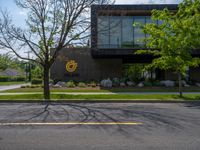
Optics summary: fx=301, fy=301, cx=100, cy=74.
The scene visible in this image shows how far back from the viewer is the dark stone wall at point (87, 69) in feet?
118

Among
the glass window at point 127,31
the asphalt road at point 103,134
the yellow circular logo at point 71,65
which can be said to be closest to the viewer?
the asphalt road at point 103,134

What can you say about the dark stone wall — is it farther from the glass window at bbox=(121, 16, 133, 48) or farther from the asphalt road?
the asphalt road

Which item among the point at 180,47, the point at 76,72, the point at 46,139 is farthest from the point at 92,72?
the point at 46,139

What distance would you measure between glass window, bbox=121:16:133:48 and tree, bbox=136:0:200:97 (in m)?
12.7

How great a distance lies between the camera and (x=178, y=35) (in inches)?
745

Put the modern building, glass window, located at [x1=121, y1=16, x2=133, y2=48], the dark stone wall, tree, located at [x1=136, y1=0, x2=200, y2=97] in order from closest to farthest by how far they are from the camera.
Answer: tree, located at [x1=136, y1=0, x2=200, y2=97], the modern building, glass window, located at [x1=121, y1=16, x2=133, y2=48], the dark stone wall

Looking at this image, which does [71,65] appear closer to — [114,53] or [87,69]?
[87,69]

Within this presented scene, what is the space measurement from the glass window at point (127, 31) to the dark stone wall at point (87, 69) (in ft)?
11.6

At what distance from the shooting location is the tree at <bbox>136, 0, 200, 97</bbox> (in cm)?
1853

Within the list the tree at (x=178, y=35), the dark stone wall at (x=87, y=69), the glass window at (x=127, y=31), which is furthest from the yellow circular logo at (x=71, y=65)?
the tree at (x=178, y=35)

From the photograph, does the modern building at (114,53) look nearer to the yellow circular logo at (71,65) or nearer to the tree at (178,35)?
the yellow circular logo at (71,65)

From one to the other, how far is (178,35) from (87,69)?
19.0 m

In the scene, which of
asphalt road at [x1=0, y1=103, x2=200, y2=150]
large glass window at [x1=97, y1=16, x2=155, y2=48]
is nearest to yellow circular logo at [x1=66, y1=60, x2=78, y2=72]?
large glass window at [x1=97, y1=16, x2=155, y2=48]

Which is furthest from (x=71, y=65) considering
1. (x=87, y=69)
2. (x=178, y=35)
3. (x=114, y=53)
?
(x=178, y=35)
